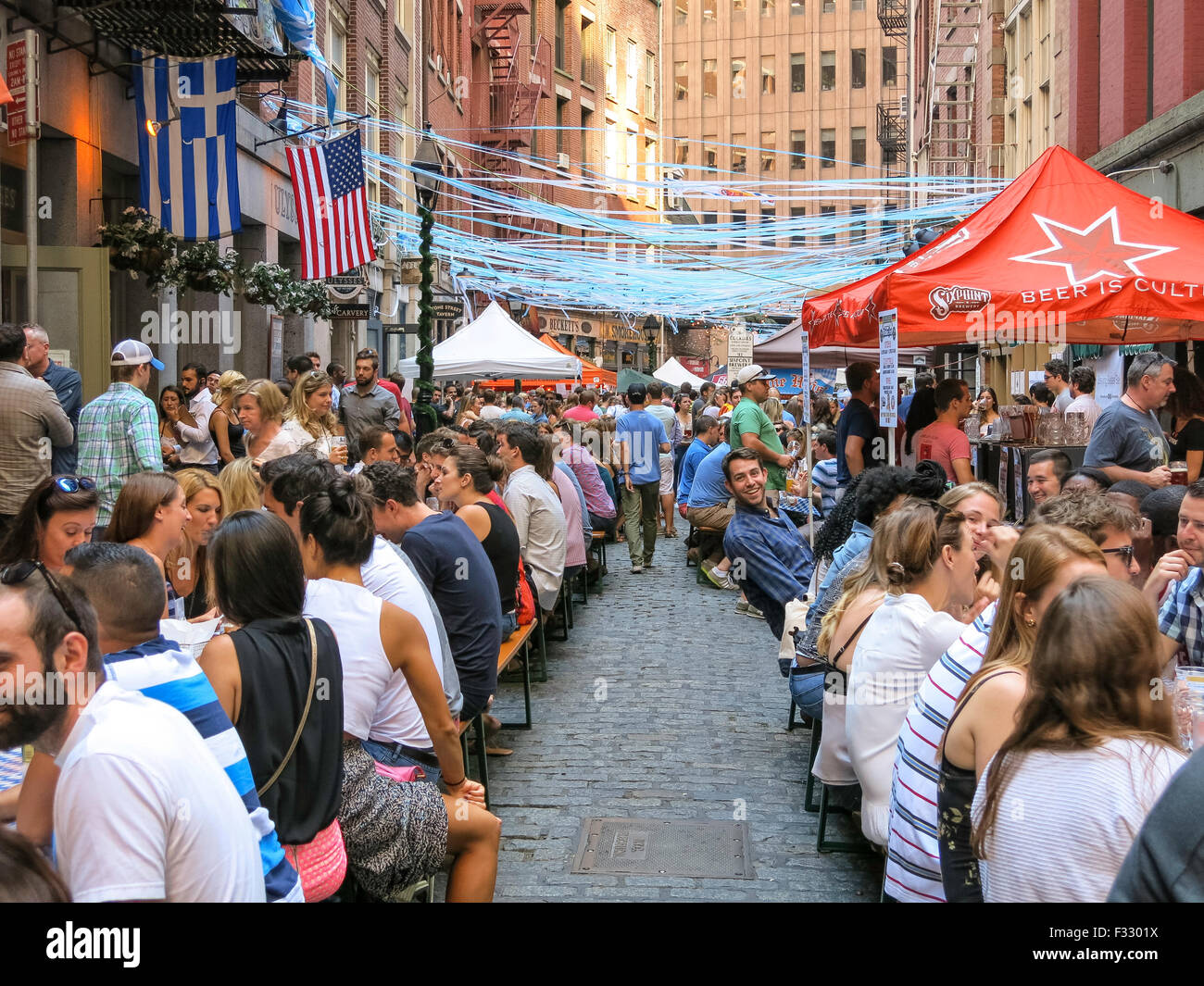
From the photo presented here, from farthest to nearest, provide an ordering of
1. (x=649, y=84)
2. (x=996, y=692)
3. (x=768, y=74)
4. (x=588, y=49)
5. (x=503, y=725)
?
(x=768, y=74)
(x=649, y=84)
(x=588, y=49)
(x=503, y=725)
(x=996, y=692)

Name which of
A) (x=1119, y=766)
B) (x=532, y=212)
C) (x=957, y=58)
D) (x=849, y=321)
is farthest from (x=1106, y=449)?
(x=957, y=58)

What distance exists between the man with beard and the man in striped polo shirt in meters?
0.31

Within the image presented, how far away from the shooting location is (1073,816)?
2.75 metres

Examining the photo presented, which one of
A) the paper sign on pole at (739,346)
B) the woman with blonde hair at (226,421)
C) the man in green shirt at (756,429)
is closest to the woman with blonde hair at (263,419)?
the woman with blonde hair at (226,421)

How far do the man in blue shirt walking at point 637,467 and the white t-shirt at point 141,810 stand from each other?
12778mm

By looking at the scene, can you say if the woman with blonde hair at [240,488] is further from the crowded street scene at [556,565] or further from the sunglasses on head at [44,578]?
the sunglasses on head at [44,578]

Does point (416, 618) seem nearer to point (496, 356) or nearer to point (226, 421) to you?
point (226, 421)

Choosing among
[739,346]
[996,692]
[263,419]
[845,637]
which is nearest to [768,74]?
[739,346]

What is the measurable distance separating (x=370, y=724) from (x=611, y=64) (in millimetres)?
55305

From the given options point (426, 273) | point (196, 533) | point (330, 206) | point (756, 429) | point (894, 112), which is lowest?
point (196, 533)

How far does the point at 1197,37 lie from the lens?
45.0ft
